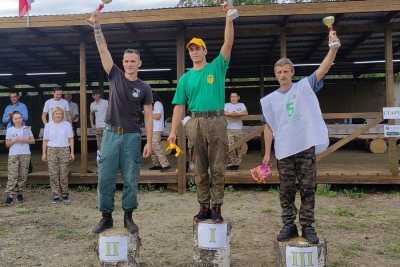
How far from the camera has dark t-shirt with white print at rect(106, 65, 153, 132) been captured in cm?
415

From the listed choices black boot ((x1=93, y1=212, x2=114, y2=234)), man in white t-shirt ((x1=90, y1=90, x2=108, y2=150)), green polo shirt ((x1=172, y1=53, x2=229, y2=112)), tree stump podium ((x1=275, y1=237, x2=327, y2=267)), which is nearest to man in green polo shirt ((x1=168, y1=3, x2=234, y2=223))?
green polo shirt ((x1=172, y1=53, x2=229, y2=112))

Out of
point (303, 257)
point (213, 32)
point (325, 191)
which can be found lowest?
point (325, 191)

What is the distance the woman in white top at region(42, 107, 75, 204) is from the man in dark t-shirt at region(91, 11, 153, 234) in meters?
3.59

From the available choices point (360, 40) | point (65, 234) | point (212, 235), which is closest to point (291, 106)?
point (212, 235)

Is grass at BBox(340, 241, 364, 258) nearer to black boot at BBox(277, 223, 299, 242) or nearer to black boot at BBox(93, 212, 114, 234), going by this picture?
black boot at BBox(277, 223, 299, 242)

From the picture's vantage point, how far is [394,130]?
8.08m

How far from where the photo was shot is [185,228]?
6137 mm

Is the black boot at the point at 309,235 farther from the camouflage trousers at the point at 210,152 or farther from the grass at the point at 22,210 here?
the grass at the point at 22,210

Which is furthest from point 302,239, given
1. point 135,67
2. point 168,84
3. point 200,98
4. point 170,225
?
point 168,84

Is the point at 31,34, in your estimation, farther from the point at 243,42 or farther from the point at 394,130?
the point at 394,130

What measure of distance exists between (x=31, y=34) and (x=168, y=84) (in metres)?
8.95

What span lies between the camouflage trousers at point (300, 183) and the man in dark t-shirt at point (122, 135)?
4.28 ft

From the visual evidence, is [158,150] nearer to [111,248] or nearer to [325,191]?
[325,191]

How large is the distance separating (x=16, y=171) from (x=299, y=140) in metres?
5.50
